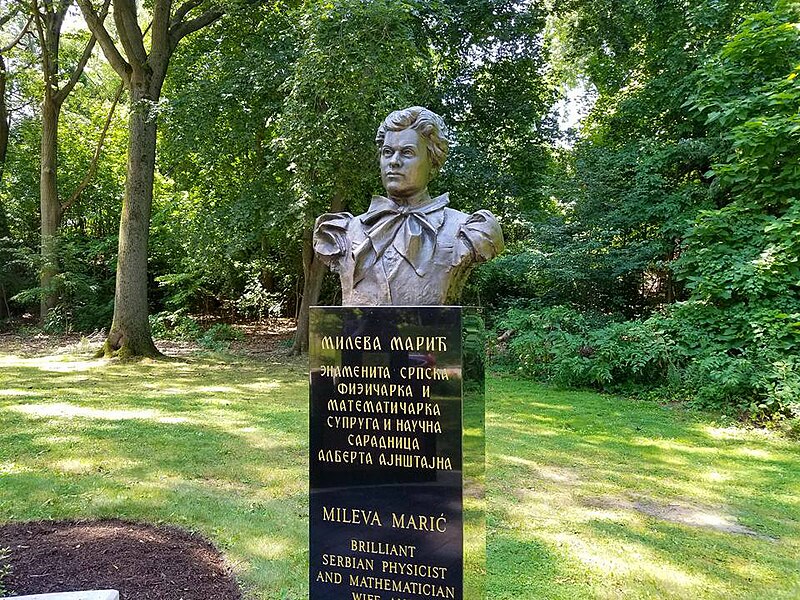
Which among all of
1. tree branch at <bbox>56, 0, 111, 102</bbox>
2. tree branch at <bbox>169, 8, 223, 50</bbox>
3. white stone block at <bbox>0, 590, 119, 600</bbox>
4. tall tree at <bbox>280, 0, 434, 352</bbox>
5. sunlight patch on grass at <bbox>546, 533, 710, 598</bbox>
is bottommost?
sunlight patch on grass at <bbox>546, 533, 710, 598</bbox>

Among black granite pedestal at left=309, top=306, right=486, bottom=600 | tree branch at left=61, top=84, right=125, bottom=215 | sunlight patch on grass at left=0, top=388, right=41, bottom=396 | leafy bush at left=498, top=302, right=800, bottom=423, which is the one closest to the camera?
black granite pedestal at left=309, top=306, right=486, bottom=600

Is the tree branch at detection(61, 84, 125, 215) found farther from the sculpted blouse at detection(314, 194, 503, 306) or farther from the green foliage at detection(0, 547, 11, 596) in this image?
the sculpted blouse at detection(314, 194, 503, 306)

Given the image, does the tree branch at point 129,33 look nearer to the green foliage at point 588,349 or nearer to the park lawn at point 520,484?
the park lawn at point 520,484

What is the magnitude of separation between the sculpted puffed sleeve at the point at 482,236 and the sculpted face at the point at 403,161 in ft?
1.15

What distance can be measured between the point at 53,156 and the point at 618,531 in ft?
56.4

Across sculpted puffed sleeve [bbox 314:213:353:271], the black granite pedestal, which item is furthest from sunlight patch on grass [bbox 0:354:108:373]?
the black granite pedestal

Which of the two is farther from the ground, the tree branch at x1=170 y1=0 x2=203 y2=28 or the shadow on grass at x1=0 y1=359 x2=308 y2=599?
the tree branch at x1=170 y1=0 x2=203 y2=28

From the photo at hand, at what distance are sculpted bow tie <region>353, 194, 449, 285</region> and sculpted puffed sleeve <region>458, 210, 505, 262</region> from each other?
0.53 ft

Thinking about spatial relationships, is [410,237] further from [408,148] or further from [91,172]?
[91,172]

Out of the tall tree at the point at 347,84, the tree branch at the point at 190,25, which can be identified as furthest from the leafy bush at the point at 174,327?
the tall tree at the point at 347,84

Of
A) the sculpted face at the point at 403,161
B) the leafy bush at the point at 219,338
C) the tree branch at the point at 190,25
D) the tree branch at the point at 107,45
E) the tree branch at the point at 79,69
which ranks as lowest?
the leafy bush at the point at 219,338

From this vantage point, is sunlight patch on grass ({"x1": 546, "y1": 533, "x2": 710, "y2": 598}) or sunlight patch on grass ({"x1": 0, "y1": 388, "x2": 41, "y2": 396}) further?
sunlight patch on grass ({"x1": 0, "y1": 388, "x2": 41, "y2": 396})

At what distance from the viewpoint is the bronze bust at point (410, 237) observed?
291cm

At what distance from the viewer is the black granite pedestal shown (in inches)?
97.8
